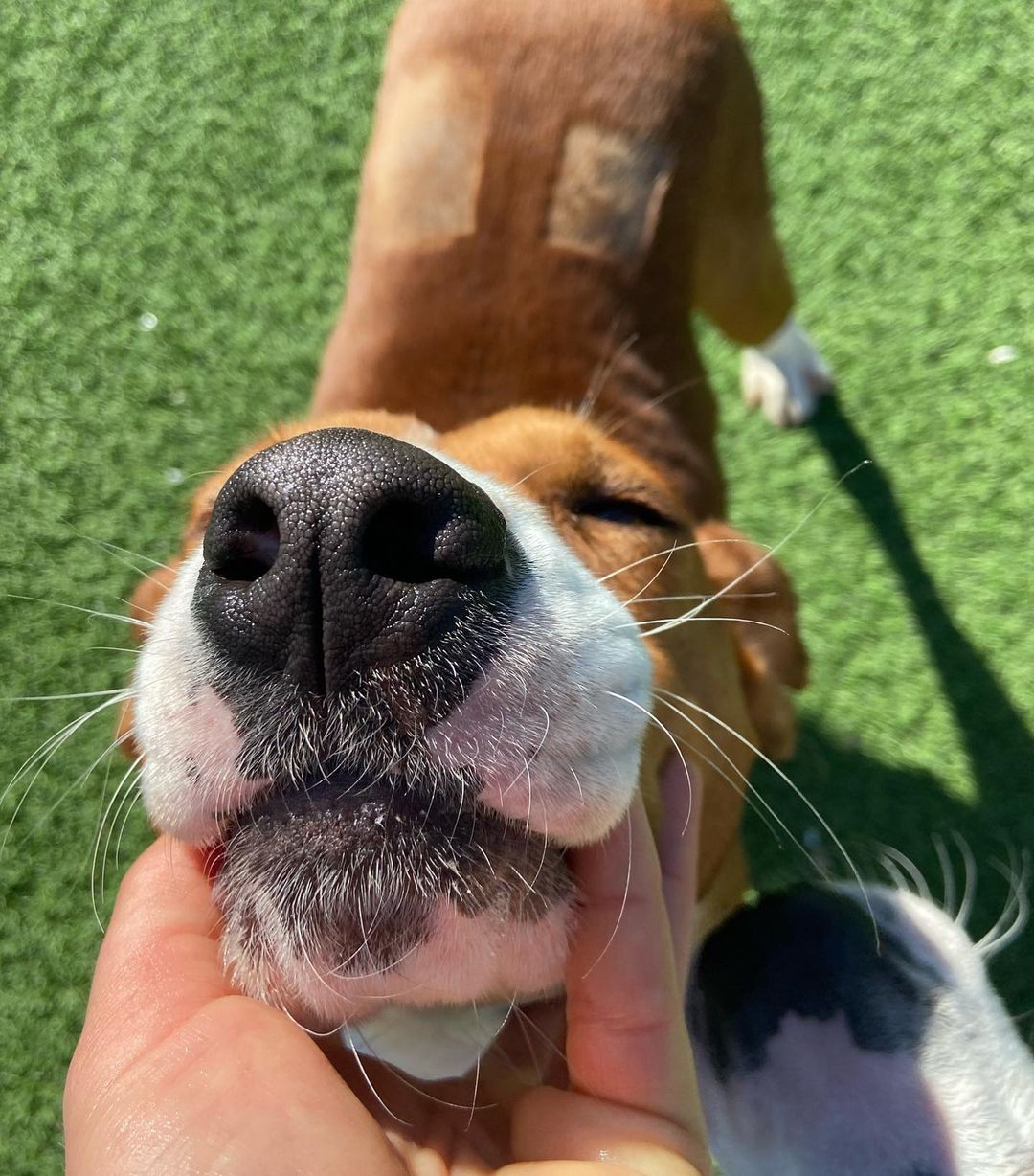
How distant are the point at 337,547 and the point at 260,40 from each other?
4.53m

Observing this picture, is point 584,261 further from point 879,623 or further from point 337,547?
point 337,547

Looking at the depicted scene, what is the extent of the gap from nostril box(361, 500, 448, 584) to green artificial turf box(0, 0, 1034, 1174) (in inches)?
99.2

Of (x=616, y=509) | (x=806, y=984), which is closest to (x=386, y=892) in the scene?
(x=616, y=509)

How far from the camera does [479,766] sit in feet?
4.09

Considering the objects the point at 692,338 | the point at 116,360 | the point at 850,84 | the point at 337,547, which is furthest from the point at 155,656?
the point at 850,84

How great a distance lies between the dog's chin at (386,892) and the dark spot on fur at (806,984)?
2.91 ft

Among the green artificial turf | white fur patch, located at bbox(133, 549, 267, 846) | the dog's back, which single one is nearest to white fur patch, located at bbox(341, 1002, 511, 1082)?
white fur patch, located at bbox(133, 549, 267, 846)

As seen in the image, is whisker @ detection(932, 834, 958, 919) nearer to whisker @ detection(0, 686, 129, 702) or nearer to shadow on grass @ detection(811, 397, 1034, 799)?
shadow on grass @ detection(811, 397, 1034, 799)

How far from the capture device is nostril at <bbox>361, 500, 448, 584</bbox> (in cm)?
115

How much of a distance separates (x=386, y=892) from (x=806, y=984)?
124 centimetres

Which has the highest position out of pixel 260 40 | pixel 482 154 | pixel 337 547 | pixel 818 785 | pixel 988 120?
pixel 988 120

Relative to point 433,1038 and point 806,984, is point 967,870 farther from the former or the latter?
point 433,1038

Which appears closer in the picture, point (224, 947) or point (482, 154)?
point (224, 947)

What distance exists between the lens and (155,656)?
1.39 meters
